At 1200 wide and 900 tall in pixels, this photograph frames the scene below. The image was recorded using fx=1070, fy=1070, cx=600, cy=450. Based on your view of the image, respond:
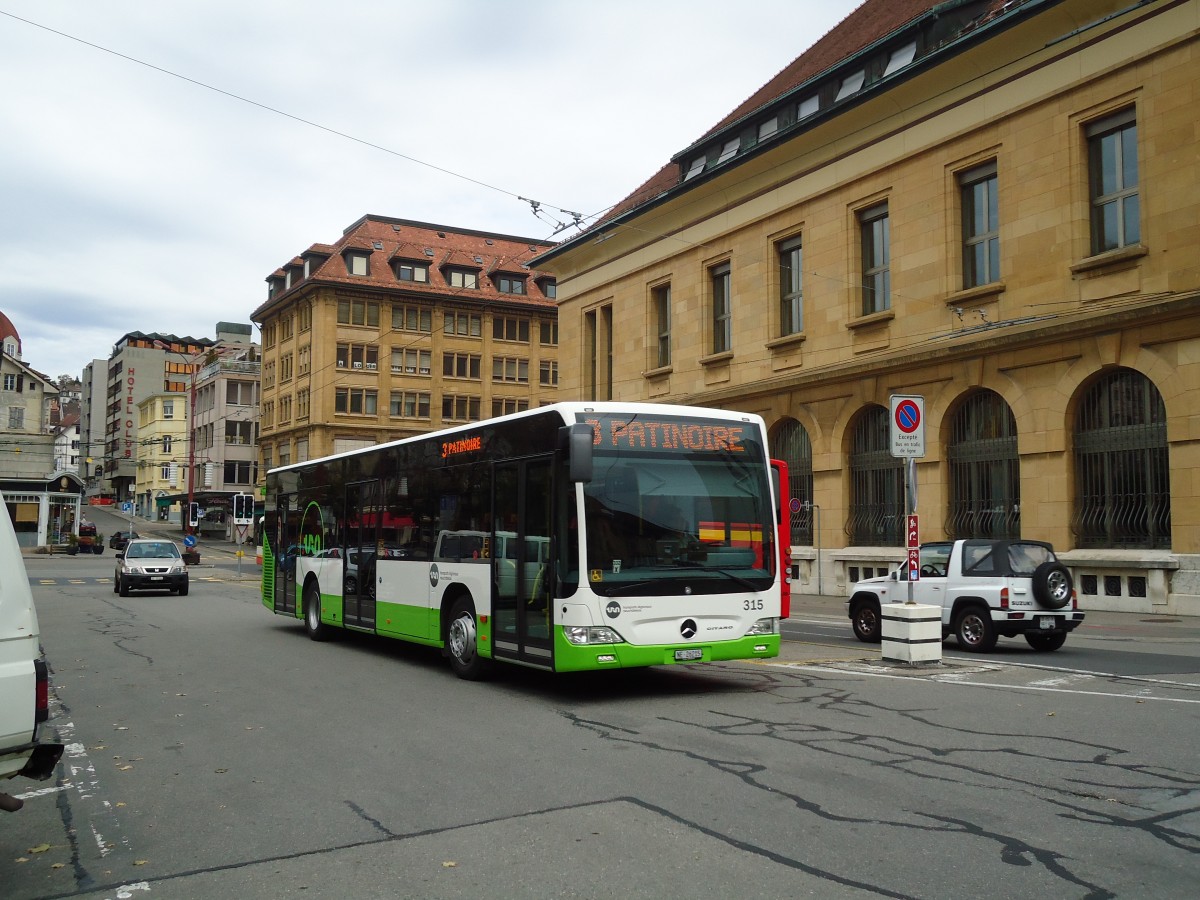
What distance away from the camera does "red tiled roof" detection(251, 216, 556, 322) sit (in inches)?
2813

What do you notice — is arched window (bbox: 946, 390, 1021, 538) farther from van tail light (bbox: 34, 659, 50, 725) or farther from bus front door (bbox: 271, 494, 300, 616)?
van tail light (bbox: 34, 659, 50, 725)

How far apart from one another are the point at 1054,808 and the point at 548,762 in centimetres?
342

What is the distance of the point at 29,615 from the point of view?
5125 millimetres

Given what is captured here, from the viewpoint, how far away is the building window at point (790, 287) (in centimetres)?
3253

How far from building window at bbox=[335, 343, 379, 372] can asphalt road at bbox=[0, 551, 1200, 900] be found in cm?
5890

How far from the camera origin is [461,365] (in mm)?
74062

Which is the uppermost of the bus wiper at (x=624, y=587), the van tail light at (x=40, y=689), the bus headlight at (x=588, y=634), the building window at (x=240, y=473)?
the building window at (x=240, y=473)

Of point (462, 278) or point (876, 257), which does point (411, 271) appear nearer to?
point (462, 278)

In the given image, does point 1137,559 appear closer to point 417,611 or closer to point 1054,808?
point 417,611

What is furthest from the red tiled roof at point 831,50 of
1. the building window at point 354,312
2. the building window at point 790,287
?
the building window at point 354,312

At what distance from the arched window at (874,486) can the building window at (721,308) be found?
22.5 feet

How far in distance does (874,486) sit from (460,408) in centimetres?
4800

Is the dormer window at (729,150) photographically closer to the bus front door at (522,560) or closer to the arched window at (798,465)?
the arched window at (798,465)

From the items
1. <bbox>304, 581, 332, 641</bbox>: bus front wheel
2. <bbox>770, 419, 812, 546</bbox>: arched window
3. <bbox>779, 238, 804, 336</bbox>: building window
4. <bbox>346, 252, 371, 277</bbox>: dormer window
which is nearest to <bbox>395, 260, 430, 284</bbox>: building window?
<bbox>346, 252, 371, 277</bbox>: dormer window
